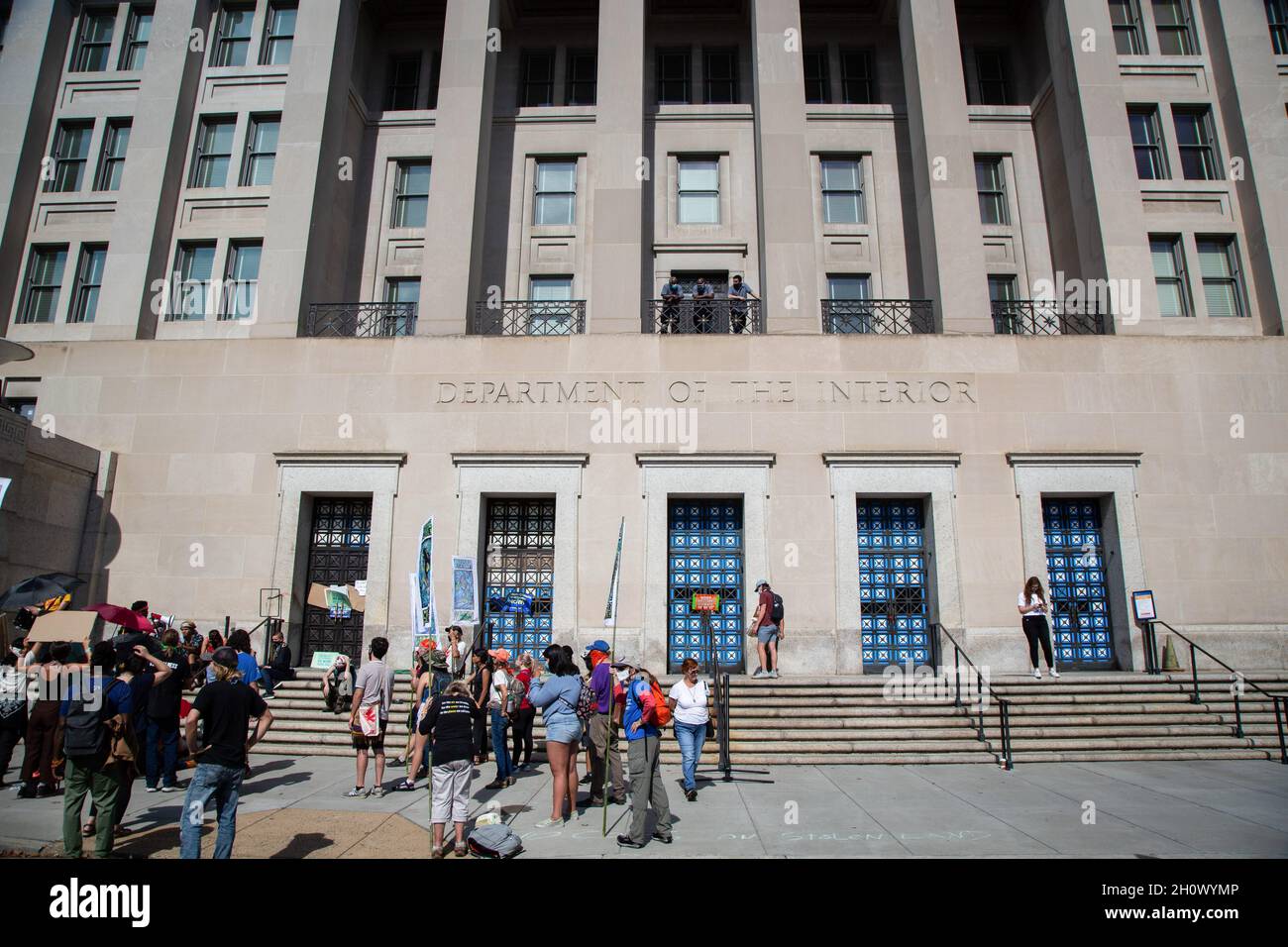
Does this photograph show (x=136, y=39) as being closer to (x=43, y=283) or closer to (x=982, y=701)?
(x=43, y=283)

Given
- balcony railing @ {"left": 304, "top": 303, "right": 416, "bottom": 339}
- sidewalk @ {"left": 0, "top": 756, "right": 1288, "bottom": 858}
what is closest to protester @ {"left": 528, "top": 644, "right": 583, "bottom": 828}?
sidewalk @ {"left": 0, "top": 756, "right": 1288, "bottom": 858}

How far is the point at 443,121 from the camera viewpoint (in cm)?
2038

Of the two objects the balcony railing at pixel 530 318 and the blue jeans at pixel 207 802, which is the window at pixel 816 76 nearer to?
the balcony railing at pixel 530 318

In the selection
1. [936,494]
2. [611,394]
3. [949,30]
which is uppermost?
[949,30]

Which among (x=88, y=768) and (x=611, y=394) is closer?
(x=88, y=768)

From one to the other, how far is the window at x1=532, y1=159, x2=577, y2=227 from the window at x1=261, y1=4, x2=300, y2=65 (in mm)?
8190

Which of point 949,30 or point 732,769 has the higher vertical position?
point 949,30

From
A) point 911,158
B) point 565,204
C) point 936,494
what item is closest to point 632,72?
point 565,204

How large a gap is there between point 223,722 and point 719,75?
2372cm

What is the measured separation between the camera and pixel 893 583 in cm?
1792

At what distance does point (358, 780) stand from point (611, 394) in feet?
33.9

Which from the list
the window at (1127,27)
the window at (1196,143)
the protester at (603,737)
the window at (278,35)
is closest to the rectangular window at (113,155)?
the window at (278,35)

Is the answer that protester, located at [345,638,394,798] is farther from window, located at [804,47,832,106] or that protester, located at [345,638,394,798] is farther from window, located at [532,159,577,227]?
window, located at [804,47,832,106]

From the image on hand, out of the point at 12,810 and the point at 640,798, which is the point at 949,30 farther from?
the point at 12,810
